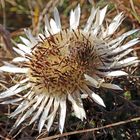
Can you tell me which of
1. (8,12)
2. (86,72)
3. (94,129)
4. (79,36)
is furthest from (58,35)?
(8,12)

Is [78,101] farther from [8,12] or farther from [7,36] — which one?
[8,12]

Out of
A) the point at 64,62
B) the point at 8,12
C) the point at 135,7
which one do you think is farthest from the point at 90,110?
the point at 8,12

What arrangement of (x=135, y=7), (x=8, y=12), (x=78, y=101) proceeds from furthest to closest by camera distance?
(x=8, y=12) → (x=135, y=7) → (x=78, y=101)

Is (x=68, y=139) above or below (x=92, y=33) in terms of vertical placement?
below

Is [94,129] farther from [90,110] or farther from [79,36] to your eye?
[79,36]

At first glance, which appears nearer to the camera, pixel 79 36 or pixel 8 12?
pixel 79 36

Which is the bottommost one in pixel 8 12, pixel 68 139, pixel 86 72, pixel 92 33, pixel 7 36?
pixel 68 139

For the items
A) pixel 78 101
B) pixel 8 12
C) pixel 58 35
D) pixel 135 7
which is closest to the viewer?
pixel 78 101
